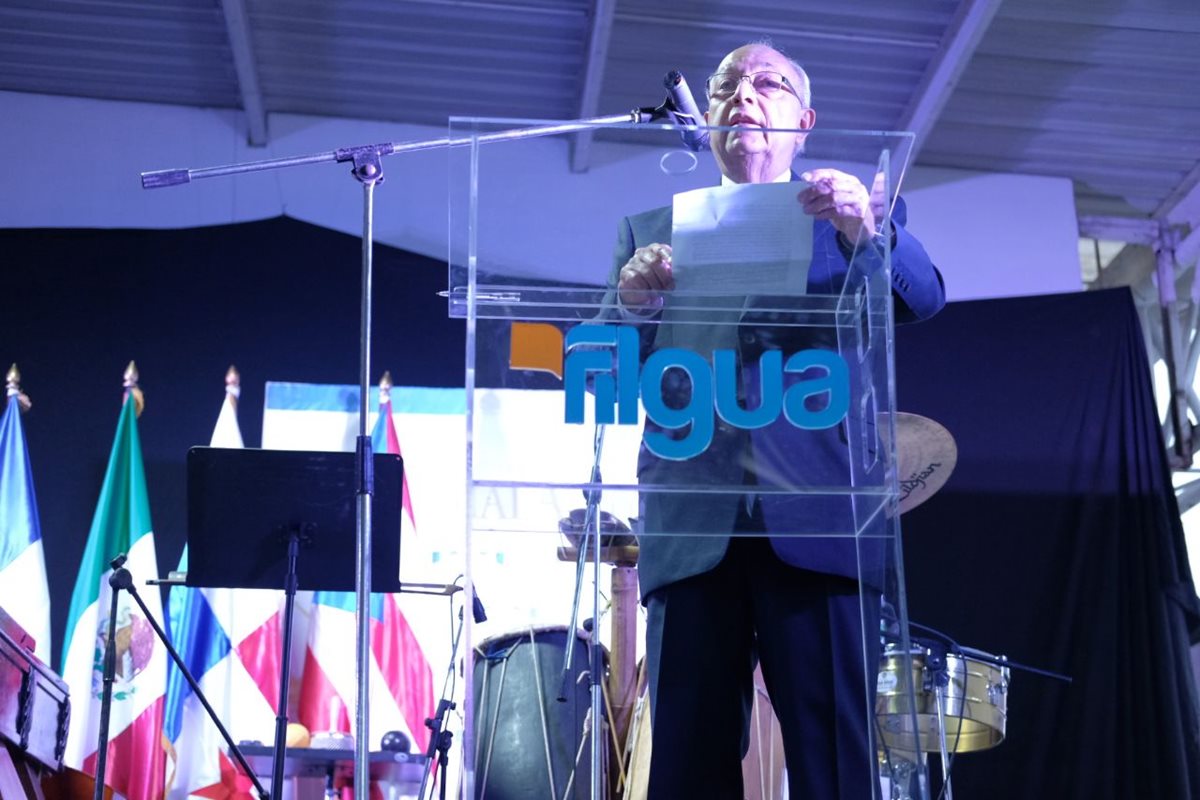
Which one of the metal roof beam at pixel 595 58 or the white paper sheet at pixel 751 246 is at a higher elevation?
the metal roof beam at pixel 595 58

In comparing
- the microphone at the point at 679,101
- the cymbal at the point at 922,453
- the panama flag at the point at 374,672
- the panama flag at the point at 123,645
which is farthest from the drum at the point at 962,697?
the panama flag at the point at 123,645

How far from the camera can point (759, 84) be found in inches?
81.9

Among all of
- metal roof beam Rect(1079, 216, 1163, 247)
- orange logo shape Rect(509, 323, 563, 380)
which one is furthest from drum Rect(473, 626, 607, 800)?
metal roof beam Rect(1079, 216, 1163, 247)

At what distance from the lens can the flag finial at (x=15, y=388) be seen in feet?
18.8

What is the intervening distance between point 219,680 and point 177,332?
156 cm

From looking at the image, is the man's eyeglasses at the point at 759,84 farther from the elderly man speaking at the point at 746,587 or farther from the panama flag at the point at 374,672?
the panama flag at the point at 374,672

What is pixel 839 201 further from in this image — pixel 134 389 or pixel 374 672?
pixel 134 389

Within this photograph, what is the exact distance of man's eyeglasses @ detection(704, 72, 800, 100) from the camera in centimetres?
208

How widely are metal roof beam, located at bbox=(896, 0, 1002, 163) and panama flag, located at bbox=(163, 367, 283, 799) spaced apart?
3285 mm

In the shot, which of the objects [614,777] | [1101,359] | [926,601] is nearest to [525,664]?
[614,777]

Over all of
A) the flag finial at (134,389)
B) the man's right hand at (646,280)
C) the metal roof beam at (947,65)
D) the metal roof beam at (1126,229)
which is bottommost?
the man's right hand at (646,280)

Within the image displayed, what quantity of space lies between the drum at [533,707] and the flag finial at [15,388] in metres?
2.62

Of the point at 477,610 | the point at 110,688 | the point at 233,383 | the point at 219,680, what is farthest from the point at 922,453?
the point at 233,383

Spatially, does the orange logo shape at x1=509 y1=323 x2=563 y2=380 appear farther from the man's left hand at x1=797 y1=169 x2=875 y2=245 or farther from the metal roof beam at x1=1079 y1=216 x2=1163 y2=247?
the metal roof beam at x1=1079 y1=216 x2=1163 y2=247
